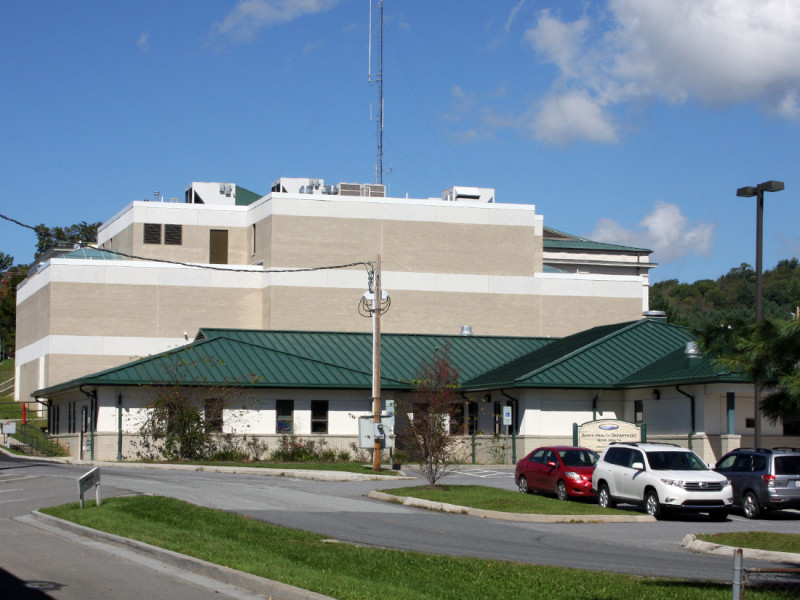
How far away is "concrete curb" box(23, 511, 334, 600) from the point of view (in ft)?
38.2

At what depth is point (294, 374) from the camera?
43.8 metres

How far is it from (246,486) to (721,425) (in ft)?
55.8

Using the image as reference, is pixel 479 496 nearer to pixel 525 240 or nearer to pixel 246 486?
pixel 246 486

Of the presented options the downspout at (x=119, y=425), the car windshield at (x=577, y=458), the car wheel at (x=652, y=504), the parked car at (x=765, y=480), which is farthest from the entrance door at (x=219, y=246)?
the car wheel at (x=652, y=504)

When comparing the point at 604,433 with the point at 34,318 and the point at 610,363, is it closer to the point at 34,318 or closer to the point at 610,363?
the point at 610,363

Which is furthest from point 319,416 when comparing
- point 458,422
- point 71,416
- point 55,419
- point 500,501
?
point 500,501

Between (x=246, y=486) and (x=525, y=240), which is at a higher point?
(x=525, y=240)

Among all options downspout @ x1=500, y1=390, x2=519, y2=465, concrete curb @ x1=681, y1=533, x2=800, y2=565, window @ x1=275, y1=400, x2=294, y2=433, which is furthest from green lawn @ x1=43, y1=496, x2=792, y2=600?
window @ x1=275, y1=400, x2=294, y2=433

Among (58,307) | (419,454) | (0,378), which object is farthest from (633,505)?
(0,378)

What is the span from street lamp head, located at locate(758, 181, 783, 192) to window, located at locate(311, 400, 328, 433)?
22293 millimetres

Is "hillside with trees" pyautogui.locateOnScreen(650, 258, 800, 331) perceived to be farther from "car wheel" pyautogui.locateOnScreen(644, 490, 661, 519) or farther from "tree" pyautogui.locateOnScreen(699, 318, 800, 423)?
"tree" pyautogui.locateOnScreen(699, 318, 800, 423)

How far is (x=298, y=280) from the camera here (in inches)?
2437

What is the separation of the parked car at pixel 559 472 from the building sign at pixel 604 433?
7864 millimetres

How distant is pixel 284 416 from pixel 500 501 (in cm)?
2046
